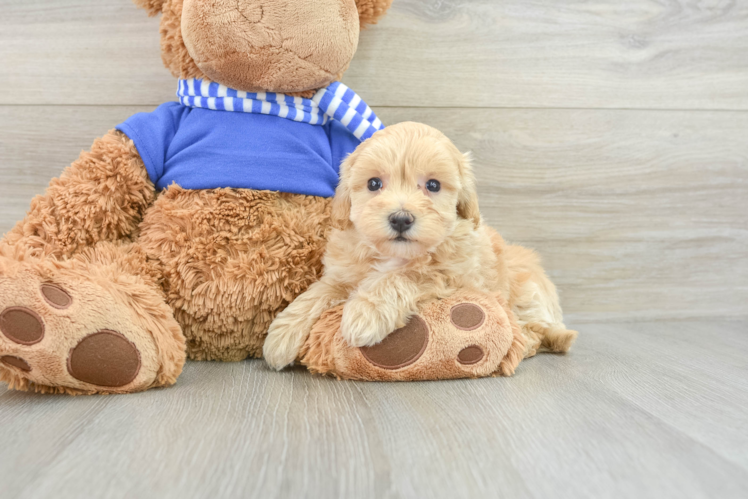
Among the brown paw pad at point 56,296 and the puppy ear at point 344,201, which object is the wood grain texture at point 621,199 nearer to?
the puppy ear at point 344,201

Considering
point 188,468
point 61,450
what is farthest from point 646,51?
point 61,450

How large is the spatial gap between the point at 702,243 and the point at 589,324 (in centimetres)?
44

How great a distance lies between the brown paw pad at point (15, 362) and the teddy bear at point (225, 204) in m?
0.08

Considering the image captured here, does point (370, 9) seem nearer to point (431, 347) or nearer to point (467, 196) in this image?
point (467, 196)

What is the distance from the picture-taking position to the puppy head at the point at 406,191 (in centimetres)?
93

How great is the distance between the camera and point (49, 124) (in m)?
1.42

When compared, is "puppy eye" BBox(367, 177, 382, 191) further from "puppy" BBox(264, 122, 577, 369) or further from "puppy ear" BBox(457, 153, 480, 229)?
"puppy ear" BBox(457, 153, 480, 229)

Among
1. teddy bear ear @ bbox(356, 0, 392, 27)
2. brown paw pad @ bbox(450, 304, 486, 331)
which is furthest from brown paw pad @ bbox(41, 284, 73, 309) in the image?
teddy bear ear @ bbox(356, 0, 392, 27)

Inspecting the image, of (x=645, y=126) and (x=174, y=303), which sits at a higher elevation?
(x=645, y=126)

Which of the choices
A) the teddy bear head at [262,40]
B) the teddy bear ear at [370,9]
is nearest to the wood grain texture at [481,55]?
the teddy bear ear at [370,9]

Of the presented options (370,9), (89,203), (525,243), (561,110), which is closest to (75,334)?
(89,203)

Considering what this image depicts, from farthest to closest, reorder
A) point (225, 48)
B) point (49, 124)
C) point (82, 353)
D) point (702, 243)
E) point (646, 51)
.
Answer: point (702, 243), point (646, 51), point (49, 124), point (225, 48), point (82, 353)

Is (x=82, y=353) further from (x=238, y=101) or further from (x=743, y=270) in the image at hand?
(x=743, y=270)

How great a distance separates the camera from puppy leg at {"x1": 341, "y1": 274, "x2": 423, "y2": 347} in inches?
38.0
